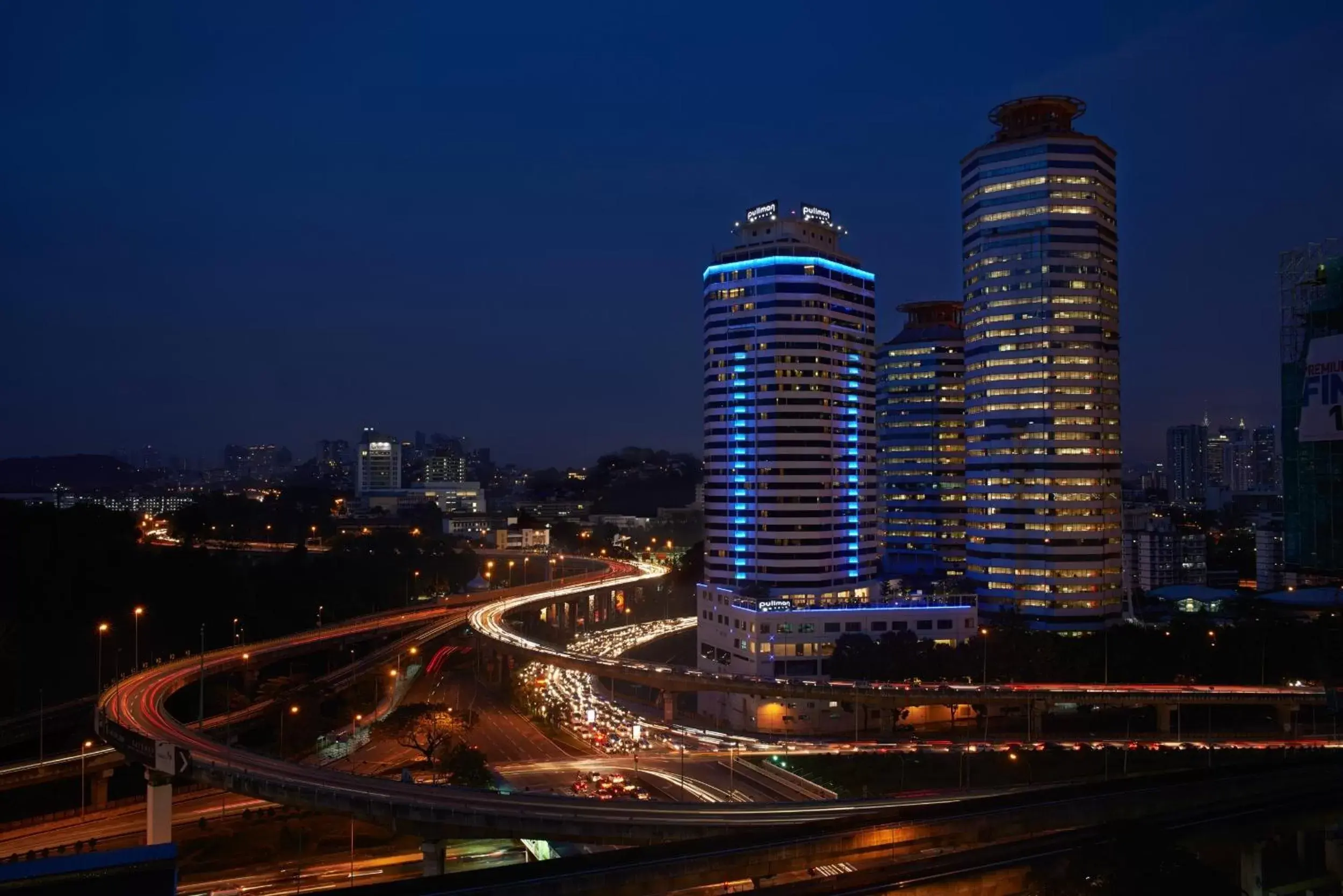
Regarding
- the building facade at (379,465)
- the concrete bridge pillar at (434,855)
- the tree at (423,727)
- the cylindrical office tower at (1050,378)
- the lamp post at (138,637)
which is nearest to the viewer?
the concrete bridge pillar at (434,855)

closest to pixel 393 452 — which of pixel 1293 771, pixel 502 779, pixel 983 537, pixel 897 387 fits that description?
pixel 897 387

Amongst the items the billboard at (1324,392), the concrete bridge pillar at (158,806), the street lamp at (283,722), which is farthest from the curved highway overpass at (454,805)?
the billboard at (1324,392)

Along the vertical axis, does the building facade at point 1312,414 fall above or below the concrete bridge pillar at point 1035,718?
above

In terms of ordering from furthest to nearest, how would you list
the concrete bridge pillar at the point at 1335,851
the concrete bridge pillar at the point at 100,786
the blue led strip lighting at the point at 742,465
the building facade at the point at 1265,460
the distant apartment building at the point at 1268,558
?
the building facade at the point at 1265,460, the distant apartment building at the point at 1268,558, the blue led strip lighting at the point at 742,465, the concrete bridge pillar at the point at 100,786, the concrete bridge pillar at the point at 1335,851

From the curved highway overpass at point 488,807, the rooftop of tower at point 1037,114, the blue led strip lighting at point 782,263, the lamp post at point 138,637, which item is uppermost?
the rooftop of tower at point 1037,114

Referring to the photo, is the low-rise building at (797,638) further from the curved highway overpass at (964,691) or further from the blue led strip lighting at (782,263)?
the blue led strip lighting at (782,263)

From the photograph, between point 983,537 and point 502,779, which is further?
point 983,537

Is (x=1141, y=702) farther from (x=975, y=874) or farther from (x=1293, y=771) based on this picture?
(x=975, y=874)
